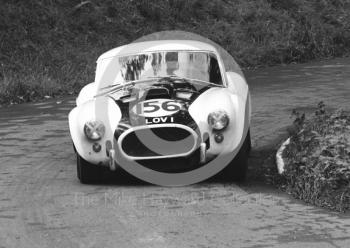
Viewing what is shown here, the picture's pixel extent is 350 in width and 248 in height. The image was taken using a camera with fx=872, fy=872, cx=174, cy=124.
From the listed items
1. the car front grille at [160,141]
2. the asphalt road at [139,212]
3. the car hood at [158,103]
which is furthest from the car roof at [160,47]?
the car front grille at [160,141]

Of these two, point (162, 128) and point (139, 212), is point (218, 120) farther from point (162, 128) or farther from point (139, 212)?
point (139, 212)

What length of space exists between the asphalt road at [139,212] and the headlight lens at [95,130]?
1.82 ft

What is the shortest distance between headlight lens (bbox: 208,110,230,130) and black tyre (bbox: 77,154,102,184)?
1.32 meters

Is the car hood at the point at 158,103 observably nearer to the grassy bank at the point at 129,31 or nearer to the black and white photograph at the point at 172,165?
the black and white photograph at the point at 172,165

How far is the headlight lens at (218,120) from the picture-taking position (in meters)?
8.80

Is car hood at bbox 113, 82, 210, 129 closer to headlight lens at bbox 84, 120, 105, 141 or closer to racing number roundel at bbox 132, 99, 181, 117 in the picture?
racing number roundel at bbox 132, 99, 181, 117

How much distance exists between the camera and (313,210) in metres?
7.78

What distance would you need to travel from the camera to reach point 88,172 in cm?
922

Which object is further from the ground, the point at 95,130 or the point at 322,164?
the point at 95,130

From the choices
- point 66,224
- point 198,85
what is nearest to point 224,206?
point 66,224

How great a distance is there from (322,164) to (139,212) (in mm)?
1948

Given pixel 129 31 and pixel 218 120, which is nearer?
pixel 218 120

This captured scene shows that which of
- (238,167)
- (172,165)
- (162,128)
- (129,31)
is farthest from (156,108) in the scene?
(129,31)

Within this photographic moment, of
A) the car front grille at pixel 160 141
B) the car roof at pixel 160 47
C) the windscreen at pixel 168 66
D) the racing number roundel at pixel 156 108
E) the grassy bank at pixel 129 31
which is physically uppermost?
the car roof at pixel 160 47
